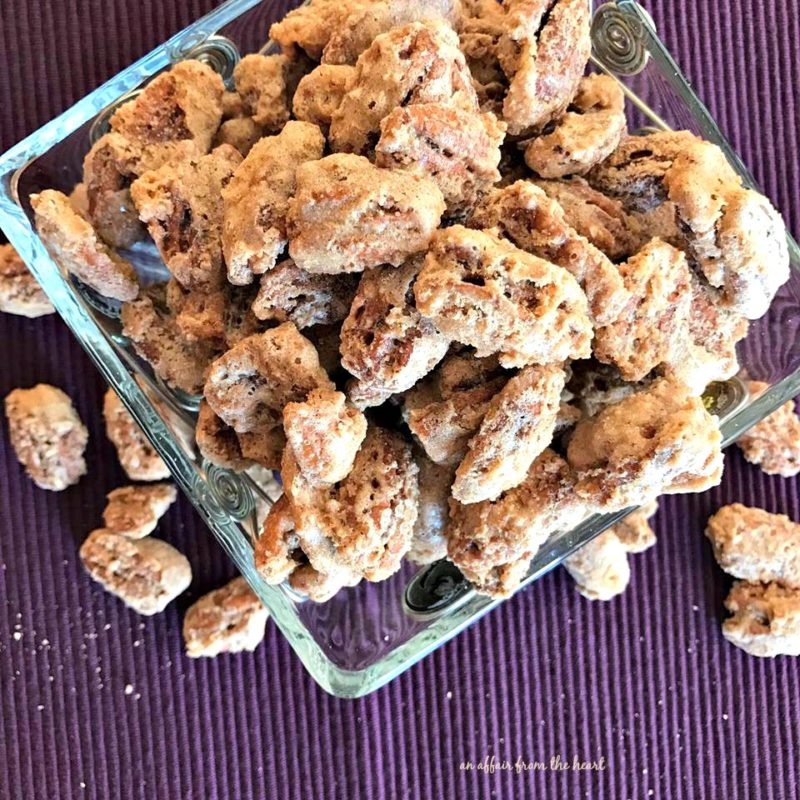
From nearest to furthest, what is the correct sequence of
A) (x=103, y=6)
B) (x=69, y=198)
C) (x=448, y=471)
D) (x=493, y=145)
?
1. (x=493, y=145)
2. (x=448, y=471)
3. (x=69, y=198)
4. (x=103, y=6)

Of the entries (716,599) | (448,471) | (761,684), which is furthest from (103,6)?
(761,684)

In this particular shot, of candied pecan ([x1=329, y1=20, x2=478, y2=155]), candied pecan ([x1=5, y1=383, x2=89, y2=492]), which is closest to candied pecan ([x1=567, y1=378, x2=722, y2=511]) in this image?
candied pecan ([x1=329, y1=20, x2=478, y2=155])

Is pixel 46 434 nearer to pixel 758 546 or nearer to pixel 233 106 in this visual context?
pixel 233 106

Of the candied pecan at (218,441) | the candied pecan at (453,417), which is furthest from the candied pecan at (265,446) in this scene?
the candied pecan at (453,417)

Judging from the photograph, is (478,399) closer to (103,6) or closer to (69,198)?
(69,198)

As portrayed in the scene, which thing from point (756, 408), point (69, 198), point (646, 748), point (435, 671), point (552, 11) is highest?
point (552, 11)

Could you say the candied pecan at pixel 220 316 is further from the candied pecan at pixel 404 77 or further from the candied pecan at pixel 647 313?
the candied pecan at pixel 647 313
